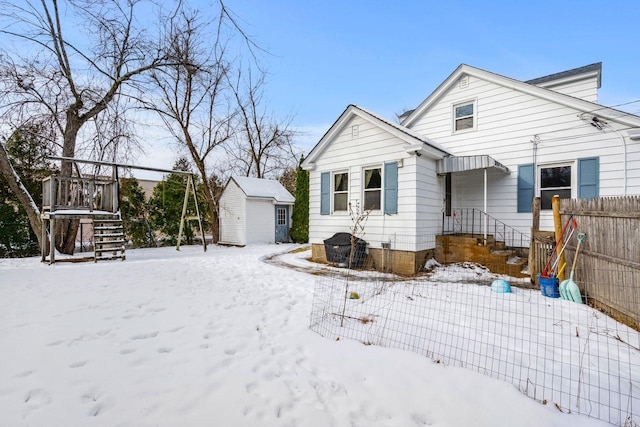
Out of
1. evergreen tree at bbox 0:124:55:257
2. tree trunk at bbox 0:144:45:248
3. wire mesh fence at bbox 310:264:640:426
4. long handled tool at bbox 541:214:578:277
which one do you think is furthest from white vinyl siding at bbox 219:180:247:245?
long handled tool at bbox 541:214:578:277

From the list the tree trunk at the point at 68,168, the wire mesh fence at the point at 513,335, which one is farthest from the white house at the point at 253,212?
the wire mesh fence at the point at 513,335

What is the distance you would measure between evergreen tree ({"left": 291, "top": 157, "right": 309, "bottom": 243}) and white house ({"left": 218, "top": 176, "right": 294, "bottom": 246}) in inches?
28.0

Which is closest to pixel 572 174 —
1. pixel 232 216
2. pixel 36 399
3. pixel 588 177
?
pixel 588 177

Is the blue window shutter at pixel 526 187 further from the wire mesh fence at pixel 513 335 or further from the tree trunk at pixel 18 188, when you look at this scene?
the tree trunk at pixel 18 188

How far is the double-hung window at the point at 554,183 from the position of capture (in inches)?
311

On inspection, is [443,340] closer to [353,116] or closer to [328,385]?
[328,385]

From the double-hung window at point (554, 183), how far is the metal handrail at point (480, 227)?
1.04 metres

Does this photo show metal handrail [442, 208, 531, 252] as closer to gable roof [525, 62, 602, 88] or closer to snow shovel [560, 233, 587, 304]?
snow shovel [560, 233, 587, 304]

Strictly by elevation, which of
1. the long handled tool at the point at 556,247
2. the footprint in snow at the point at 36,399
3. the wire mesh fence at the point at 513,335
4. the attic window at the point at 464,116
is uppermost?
the attic window at the point at 464,116

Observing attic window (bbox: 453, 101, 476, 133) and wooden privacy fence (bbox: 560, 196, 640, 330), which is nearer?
wooden privacy fence (bbox: 560, 196, 640, 330)

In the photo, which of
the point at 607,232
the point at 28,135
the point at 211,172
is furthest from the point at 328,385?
the point at 211,172

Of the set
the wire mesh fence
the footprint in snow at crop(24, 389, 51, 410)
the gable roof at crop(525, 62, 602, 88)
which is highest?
the gable roof at crop(525, 62, 602, 88)

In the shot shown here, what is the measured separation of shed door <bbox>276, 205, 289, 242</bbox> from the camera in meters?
16.2

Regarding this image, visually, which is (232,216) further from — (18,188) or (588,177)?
(588,177)
